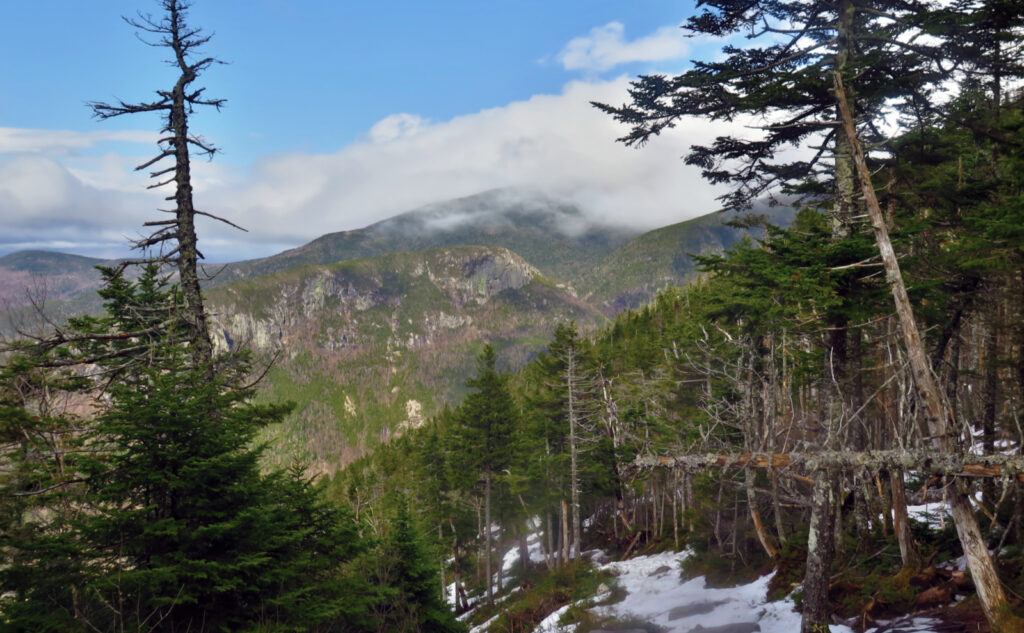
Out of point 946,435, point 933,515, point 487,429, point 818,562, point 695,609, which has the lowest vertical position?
point 695,609

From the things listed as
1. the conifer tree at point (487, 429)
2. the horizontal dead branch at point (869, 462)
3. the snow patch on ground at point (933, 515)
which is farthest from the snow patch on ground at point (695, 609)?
the conifer tree at point (487, 429)

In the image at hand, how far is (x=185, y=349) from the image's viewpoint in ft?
27.4

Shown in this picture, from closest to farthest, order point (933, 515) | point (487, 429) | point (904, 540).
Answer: point (904, 540), point (933, 515), point (487, 429)

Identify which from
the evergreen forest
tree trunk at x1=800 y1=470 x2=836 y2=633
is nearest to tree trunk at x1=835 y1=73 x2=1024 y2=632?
the evergreen forest

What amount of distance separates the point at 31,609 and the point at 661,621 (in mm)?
14708

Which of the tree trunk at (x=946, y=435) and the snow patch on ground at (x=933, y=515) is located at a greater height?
the tree trunk at (x=946, y=435)

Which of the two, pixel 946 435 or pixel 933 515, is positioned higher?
pixel 946 435

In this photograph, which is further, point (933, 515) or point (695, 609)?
point (695, 609)

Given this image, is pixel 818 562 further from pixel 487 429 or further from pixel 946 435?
pixel 487 429

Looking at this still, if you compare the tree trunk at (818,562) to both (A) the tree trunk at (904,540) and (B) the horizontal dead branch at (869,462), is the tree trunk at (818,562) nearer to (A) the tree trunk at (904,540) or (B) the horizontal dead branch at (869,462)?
(B) the horizontal dead branch at (869,462)

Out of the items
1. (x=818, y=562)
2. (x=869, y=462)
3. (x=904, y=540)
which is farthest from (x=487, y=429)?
(x=869, y=462)

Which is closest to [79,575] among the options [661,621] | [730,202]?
[730,202]

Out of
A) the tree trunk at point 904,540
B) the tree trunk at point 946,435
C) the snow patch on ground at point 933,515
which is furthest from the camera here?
the snow patch on ground at point 933,515

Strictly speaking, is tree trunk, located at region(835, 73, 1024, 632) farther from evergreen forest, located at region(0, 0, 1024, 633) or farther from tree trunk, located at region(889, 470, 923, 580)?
tree trunk, located at region(889, 470, 923, 580)
